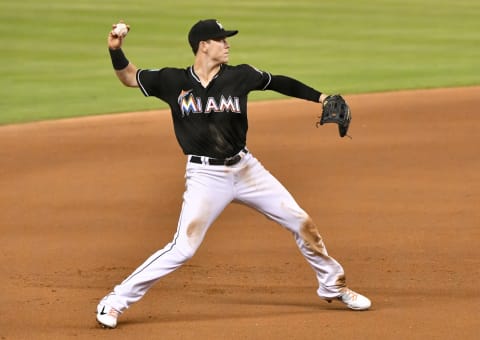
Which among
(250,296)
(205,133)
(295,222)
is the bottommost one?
(250,296)

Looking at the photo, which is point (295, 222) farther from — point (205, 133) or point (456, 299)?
A: point (456, 299)

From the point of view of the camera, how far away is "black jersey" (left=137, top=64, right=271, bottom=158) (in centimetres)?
708

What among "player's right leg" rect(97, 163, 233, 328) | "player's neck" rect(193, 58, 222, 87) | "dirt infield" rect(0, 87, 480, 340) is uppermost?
"player's neck" rect(193, 58, 222, 87)

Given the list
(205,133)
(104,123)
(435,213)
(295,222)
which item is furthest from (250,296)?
(104,123)

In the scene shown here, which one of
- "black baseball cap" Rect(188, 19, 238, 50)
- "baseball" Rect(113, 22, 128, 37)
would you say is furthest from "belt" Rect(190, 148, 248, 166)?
"baseball" Rect(113, 22, 128, 37)

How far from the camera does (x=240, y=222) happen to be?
1021cm

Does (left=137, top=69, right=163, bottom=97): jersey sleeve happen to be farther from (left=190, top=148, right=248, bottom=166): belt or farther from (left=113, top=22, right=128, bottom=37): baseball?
(left=190, top=148, right=248, bottom=166): belt

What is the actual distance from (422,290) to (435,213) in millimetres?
2526

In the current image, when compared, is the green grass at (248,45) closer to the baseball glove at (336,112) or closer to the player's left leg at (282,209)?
the player's left leg at (282,209)

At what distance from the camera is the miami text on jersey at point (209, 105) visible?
7070 mm

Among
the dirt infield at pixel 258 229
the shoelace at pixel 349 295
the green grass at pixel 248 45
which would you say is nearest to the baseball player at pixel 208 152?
the shoelace at pixel 349 295

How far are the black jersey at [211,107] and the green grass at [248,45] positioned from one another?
9.18m

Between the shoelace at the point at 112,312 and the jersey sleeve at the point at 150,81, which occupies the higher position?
the jersey sleeve at the point at 150,81

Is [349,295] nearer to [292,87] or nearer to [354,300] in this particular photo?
[354,300]
